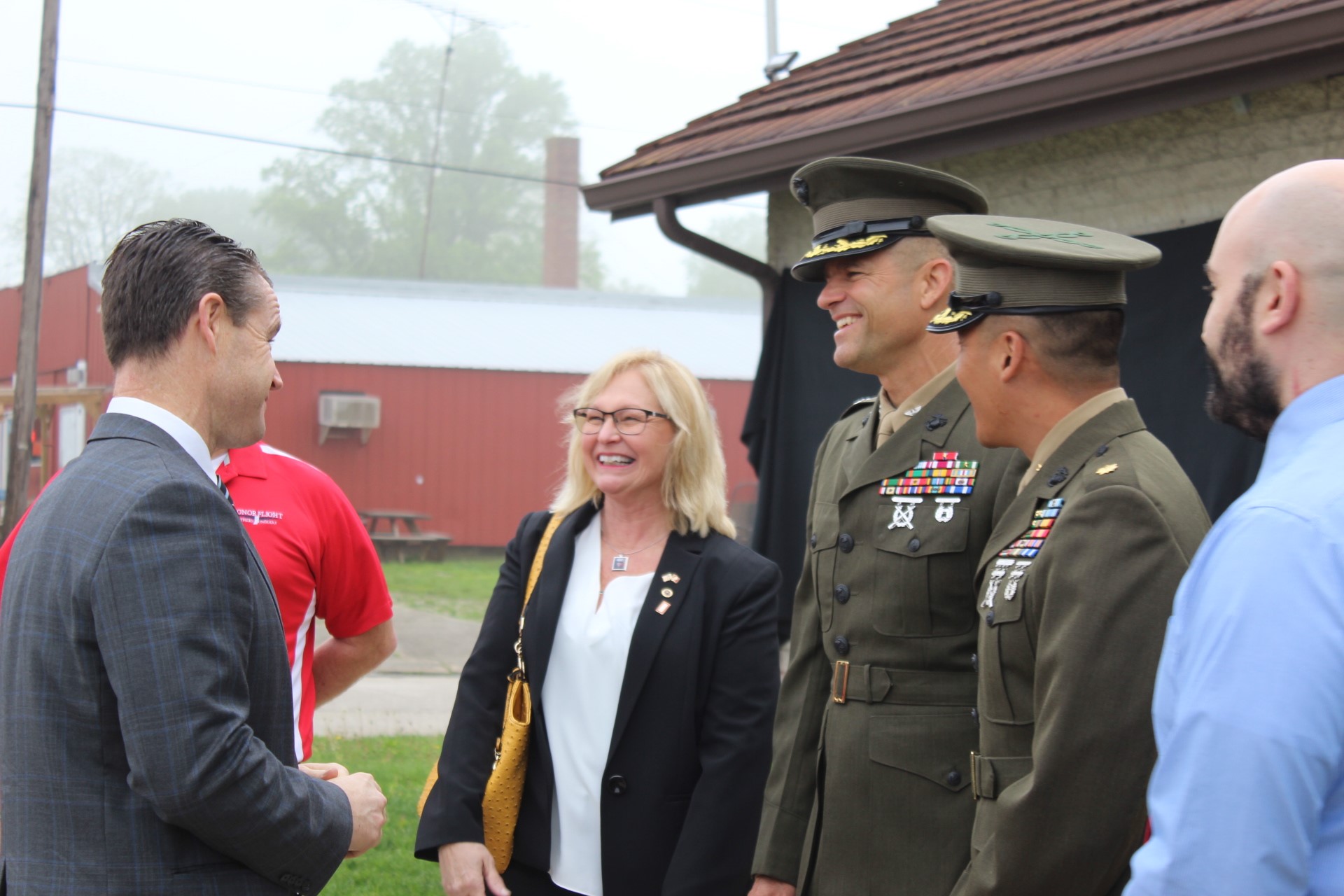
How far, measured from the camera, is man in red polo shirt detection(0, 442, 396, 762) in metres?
2.94

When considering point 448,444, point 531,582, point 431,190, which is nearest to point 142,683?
point 531,582

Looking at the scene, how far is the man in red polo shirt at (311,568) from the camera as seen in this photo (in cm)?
294

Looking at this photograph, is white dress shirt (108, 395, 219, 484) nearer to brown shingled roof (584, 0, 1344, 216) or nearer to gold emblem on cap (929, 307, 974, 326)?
gold emblem on cap (929, 307, 974, 326)

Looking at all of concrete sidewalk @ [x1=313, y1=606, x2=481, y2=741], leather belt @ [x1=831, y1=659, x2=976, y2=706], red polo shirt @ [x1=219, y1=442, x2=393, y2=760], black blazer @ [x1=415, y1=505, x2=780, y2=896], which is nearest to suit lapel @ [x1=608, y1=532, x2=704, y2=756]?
black blazer @ [x1=415, y1=505, x2=780, y2=896]

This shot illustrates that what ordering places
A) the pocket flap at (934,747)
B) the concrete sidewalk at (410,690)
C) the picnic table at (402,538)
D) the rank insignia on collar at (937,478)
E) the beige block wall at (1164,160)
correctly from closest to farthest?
the pocket flap at (934,747), the rank insignia on collar at (937,478), the beige block wall at (1164,160), the concrete sidewalk at (410,690), the picnic table at (402,538)

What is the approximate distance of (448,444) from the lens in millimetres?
20812

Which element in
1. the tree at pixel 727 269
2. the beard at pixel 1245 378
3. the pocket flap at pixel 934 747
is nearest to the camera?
the beard at pixel 1245 378

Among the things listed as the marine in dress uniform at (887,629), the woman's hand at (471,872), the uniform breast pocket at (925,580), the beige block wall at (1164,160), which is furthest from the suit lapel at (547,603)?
the beige block wall at (1164,160)

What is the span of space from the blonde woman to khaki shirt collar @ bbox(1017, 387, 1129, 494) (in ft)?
3.20

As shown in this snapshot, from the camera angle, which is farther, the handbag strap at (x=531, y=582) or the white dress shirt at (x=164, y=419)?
the handbag strap at (x=531, y=582)

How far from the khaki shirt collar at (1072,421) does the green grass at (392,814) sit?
3.33 meters

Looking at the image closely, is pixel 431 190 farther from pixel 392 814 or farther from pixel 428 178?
pixel 392 814

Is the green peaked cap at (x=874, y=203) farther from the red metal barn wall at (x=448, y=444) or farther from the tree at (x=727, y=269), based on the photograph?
the tree at (x=727, y=269)

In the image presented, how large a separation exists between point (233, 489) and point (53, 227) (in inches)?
2752
